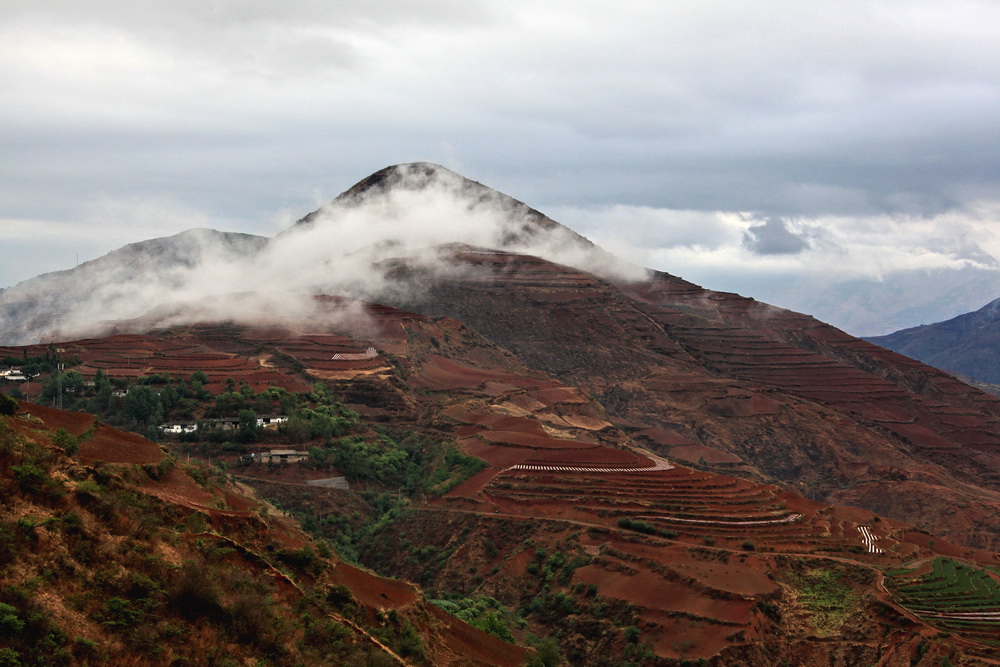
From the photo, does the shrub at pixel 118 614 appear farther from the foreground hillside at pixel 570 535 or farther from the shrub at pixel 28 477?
the foreground hillside at pixel 570 535

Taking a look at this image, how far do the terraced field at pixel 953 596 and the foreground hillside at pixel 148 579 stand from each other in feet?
89.0

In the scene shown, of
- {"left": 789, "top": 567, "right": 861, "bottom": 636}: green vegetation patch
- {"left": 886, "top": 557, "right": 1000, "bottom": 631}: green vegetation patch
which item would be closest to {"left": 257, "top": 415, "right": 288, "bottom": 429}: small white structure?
{"left": 789, "top": 567, "right": 861, "bottom": 636}: green vegetation patch

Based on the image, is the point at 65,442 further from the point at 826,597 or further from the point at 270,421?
the point at 270,421

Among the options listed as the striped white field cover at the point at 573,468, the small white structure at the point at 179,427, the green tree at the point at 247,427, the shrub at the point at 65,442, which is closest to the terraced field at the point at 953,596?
the striped white field cover at the point at 573,468

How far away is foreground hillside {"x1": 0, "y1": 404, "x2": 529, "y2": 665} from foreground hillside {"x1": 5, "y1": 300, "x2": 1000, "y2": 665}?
768 mm

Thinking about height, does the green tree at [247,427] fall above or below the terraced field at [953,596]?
above

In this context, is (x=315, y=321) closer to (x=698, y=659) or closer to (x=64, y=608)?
(x=698, y=659)

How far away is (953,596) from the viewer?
184 ft

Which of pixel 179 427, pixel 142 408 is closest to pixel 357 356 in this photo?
pixel 142 408

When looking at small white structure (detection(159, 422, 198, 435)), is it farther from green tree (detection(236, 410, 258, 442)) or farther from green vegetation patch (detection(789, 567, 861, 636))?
green vegetation patch (detection(789, 567, 861, 636))

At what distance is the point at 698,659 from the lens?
50562 millimetres

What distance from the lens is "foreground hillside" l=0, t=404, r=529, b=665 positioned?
22375mm

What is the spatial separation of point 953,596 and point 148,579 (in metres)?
45.9

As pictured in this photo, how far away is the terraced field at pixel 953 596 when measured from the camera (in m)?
51.6
